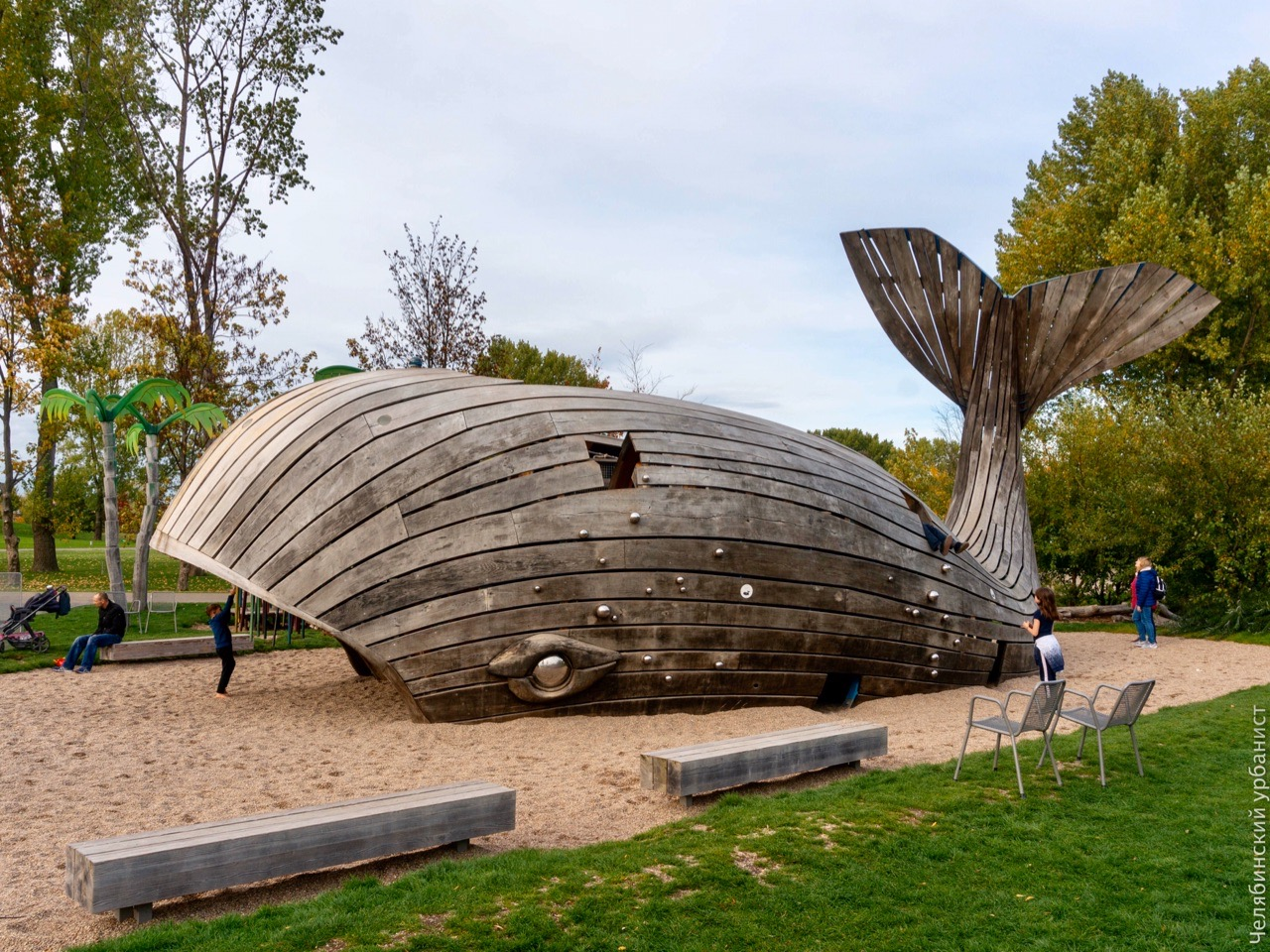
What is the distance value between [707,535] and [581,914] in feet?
14.3

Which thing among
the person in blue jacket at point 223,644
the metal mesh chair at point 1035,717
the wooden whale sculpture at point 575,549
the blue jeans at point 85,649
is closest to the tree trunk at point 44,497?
the blue jeans at point 85,649

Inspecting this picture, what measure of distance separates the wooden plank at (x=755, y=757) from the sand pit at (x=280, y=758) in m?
0.16

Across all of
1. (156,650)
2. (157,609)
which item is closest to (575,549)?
(156,650)

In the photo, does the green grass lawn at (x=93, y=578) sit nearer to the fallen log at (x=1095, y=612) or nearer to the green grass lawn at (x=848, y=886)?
the green grass lawn at (x=848, y=886)

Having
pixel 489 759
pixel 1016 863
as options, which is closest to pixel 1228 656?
pixel 1016 863

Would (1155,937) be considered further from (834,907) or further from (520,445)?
(520,445)

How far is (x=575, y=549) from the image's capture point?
7.61 m

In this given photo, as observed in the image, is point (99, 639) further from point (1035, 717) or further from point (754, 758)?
point (1035, 717)

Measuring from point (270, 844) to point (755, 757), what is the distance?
315 centimetres

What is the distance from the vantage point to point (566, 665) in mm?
7512

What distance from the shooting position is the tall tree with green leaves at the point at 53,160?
2109 cm

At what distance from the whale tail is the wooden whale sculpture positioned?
1.95 meters

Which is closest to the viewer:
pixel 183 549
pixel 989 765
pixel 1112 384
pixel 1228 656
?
pixel 989 765

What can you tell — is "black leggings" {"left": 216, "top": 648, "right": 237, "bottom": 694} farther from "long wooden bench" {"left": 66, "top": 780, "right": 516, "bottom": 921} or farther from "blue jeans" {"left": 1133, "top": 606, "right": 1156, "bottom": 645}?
"blue jeans" {"left": 1133, "top": 606, "right": 1156, "bottom": 645}
